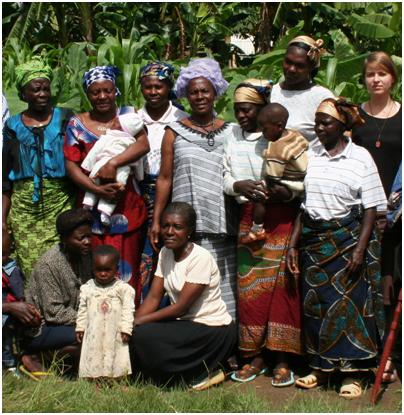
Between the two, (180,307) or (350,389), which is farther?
(180,307)

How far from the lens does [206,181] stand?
198 inches

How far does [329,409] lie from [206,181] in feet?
5.04

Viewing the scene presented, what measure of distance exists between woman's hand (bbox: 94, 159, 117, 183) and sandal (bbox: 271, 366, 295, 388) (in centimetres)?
152

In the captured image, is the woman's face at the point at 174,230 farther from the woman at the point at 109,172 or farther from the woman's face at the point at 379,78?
the woman's face at the point at 379,78

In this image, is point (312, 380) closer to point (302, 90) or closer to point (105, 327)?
point (105, 327)

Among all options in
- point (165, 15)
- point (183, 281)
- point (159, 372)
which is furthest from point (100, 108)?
point (165, 15)

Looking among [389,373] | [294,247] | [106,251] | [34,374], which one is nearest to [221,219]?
[294,247]

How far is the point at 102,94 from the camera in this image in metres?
5.05

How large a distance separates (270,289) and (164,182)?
0.91m

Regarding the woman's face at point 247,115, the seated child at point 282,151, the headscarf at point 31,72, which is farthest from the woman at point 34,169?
the seated child at point 282,151

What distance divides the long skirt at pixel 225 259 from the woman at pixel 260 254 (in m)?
0.18

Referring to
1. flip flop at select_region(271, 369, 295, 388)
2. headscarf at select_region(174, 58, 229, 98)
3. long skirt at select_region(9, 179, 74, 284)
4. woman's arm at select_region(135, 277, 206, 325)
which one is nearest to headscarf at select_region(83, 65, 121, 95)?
headscarf at select_region(174, 58, 229, 98)

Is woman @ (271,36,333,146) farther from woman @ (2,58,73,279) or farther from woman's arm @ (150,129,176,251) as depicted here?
woman @ (2,58,73,279)

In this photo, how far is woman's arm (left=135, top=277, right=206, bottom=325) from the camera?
15.7 ft
